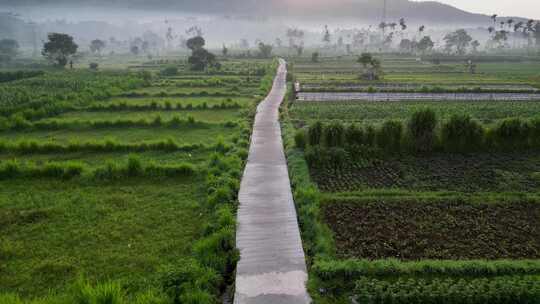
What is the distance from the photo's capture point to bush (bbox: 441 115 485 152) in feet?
62.4

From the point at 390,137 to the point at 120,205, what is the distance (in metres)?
12.7

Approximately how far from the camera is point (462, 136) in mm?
19172

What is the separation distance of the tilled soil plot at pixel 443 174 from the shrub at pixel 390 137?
120 cm

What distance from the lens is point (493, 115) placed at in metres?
27.4

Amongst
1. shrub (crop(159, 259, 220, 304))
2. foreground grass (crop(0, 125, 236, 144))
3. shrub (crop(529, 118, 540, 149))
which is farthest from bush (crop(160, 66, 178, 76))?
shrub (crop(159, 259, 220, 304))

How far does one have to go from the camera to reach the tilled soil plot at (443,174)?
14688 mm

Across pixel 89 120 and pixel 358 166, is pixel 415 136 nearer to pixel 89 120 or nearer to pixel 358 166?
pixel 358 166

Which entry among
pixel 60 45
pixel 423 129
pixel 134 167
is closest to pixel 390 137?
pixel 423 129

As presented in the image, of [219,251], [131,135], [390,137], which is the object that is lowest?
[219,251]

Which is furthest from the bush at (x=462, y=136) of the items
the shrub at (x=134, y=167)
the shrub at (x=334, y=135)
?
the shrub at (x=134, y=167)

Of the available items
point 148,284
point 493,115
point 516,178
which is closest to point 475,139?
point 516,178

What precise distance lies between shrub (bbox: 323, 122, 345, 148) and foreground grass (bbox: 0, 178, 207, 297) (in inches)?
271

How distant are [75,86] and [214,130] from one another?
26.9m

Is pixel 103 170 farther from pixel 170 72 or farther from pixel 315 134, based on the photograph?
pixel 170 72
